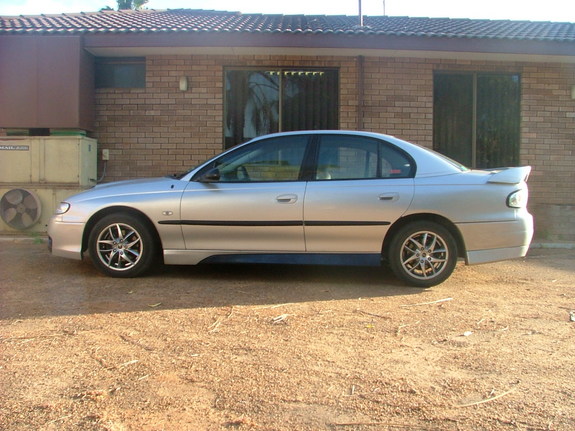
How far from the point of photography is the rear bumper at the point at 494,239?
5074 mm

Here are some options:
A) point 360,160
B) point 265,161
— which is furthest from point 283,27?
point 360,160

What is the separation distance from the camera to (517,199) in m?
5.12

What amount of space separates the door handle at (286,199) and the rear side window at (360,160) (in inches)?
13.3

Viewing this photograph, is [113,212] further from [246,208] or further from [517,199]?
[517,199]

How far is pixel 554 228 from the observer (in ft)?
28.5

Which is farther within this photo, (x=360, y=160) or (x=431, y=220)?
(x=360, y=160)

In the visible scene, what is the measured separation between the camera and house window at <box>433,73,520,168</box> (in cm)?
939

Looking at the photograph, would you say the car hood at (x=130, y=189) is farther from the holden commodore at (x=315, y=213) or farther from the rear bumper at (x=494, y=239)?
the rear bumper at (x=494, y=239)

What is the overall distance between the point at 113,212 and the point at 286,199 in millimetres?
1814

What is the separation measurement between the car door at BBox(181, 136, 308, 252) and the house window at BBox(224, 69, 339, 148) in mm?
3970

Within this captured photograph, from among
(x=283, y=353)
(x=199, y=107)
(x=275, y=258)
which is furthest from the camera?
(x=199, y=107)

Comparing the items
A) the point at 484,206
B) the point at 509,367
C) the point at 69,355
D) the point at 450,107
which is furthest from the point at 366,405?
the point at 450,107

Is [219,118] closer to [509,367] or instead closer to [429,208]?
[429,208]

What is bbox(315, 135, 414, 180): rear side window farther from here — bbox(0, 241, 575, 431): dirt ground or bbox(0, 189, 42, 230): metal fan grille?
bbox(0, 189, 42, 230): metal fan grille
